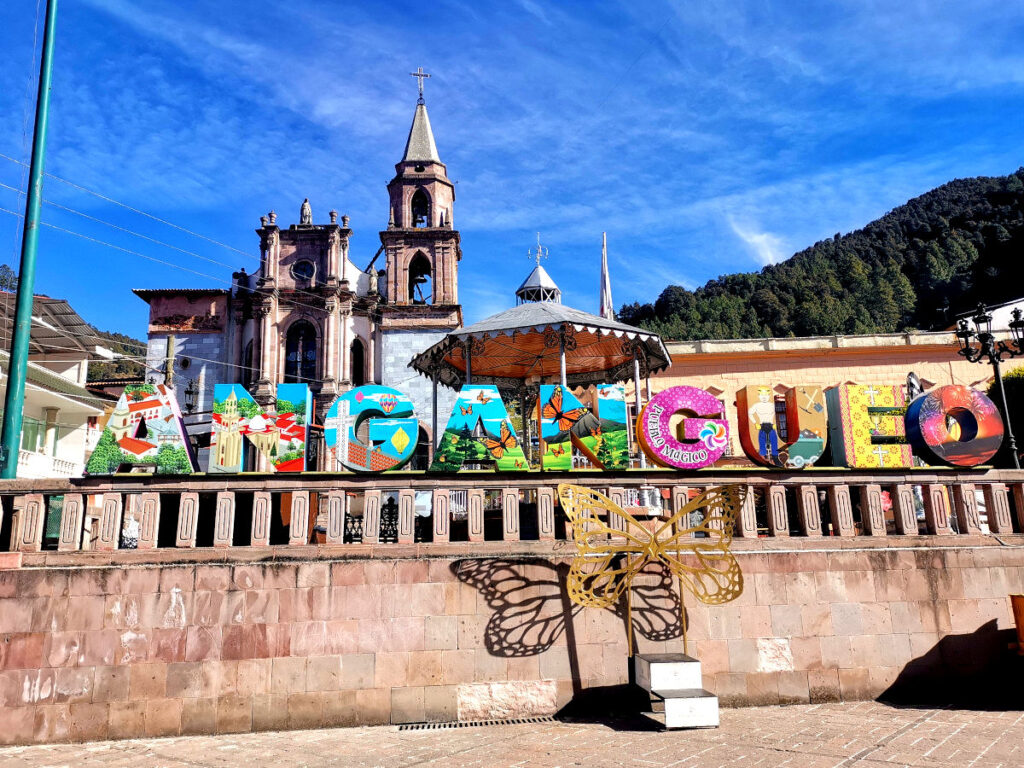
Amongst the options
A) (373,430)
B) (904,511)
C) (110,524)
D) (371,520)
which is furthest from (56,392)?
(904,511)

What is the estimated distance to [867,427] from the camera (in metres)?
14.8

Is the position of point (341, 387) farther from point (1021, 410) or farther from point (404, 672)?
point (1021, 410)

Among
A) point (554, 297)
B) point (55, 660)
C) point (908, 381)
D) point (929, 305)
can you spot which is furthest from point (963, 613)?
point (929, 305)

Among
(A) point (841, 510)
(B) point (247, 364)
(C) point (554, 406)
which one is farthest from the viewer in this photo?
(B) point (247, 364)

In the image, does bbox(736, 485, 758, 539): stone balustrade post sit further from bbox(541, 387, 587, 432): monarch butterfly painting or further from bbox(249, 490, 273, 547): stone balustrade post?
bbox(249, 490, 273, 547): stone balustrade post

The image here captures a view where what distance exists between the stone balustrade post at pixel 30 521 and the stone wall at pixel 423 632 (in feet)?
0.92

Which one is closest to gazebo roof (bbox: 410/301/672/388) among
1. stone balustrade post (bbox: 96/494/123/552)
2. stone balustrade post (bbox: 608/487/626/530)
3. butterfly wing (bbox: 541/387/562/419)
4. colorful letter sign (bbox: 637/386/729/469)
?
butterfly wing (bbox: 541/387/562/419)

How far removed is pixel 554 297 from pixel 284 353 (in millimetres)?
13705

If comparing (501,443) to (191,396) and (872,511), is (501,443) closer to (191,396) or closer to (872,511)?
(872,511)

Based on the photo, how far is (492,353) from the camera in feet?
70.2

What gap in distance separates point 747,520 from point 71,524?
37.8 feet

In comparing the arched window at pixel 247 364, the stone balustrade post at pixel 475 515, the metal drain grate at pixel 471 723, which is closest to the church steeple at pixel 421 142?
the arched window at pixel 247 364

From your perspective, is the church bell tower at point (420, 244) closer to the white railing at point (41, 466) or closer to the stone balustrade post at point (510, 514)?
the white railing at point (41, 466)

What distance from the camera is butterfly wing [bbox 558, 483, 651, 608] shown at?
11984mm
